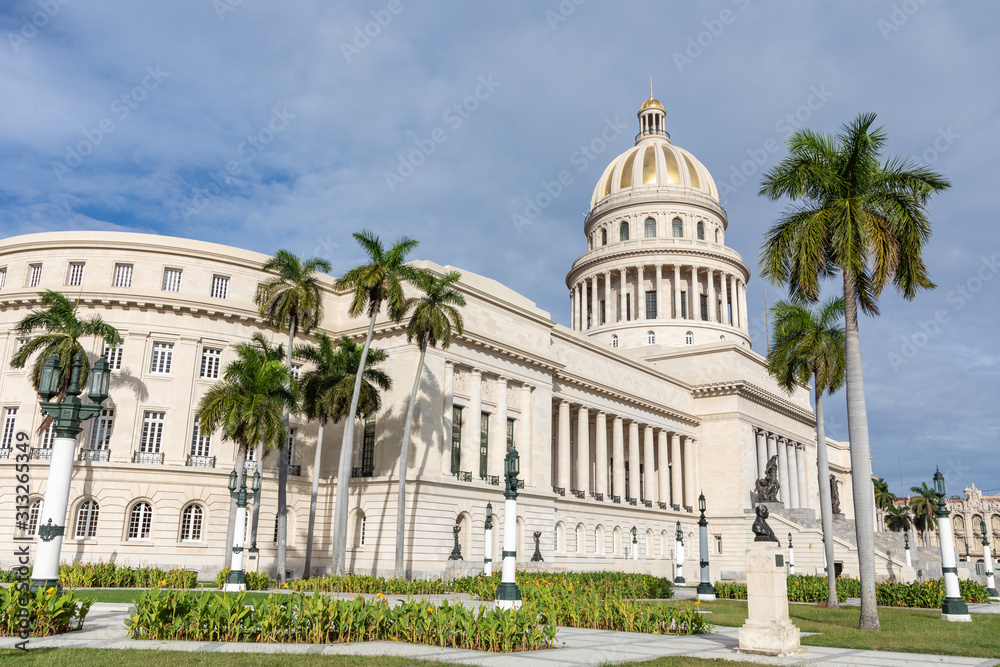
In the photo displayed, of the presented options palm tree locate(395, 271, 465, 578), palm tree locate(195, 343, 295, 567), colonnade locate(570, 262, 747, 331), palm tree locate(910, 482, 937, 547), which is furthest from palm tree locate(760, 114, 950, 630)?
palm tree locate(910, 482, 937, 547)

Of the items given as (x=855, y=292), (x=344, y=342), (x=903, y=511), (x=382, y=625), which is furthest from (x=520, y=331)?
(x=903, y=511)

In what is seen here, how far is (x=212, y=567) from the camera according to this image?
39.5 m

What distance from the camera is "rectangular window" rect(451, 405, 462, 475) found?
44.0 meters

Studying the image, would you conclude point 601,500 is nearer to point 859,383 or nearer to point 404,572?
point 404,572

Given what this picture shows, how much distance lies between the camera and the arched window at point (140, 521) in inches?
1524

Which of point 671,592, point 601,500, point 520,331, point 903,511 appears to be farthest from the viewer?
point 903,511

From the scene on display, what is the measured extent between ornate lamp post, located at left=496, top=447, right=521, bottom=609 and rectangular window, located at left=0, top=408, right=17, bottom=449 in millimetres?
29169

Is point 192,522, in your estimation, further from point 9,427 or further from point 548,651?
point 548,651

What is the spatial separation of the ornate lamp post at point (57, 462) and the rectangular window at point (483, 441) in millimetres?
31078

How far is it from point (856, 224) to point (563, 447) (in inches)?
1336

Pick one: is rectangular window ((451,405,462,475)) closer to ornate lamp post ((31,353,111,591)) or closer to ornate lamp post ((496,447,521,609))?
ornate lamp post ((496,447,521,609))

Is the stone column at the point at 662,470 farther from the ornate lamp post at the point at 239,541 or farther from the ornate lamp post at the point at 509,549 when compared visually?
the ornate lamp post at the point at 509,549

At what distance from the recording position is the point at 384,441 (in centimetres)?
4306

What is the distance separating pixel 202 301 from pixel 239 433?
10151 mm
